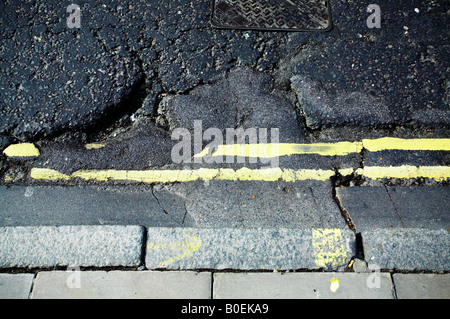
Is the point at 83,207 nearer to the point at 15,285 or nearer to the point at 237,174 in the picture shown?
the point at 15,285

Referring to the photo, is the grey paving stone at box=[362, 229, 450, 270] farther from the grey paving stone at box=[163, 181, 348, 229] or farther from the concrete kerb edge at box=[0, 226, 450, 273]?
the grey paving stone at box=[163, 181, 348, 229]

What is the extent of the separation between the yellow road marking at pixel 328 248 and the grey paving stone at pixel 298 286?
0.08 metres

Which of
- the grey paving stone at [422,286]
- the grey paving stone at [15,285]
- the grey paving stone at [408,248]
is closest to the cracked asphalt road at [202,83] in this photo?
the grey paving stone at [408,248]

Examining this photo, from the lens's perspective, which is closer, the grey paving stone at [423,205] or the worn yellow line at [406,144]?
the grey paving stone at [423,205]

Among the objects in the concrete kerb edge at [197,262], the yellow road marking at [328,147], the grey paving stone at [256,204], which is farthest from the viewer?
the yellow road marking at [328,147]

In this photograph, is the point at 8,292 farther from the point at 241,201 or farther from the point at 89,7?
the point at 89,7

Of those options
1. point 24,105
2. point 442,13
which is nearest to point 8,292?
point 24,105

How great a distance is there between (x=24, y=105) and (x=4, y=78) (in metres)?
0.39

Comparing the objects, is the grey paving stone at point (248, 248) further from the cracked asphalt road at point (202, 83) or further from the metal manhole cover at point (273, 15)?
the metal manhole cover at point (273, 15)

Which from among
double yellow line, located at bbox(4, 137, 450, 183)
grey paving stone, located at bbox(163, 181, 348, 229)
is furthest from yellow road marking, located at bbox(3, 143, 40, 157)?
grey paving stone, located at bbox(163, 181, 348, 229)

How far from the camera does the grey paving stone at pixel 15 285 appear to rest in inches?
81.5

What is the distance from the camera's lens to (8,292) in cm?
208

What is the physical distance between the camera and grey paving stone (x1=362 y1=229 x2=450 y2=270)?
2164 millimetres

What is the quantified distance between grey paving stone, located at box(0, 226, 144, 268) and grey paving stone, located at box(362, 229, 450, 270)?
152cm
